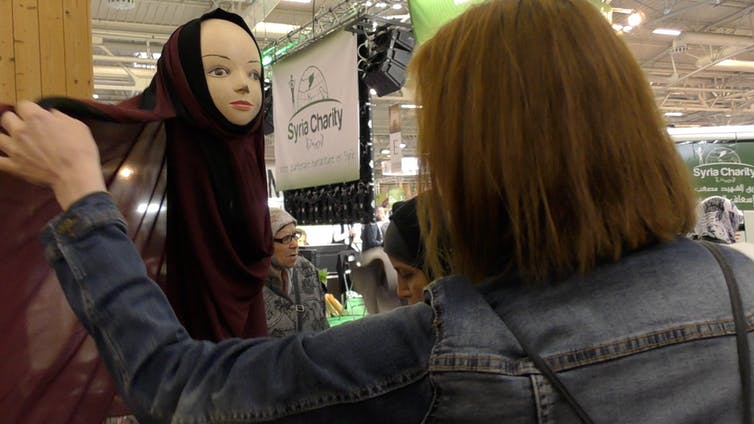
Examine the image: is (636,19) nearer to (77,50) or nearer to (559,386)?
(77,50)

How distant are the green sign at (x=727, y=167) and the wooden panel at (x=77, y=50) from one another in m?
5.83

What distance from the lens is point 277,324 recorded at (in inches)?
117

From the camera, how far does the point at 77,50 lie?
5.29 feet

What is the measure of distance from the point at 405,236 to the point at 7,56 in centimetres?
104

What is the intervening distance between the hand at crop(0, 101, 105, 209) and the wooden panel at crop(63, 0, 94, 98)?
0.76 m

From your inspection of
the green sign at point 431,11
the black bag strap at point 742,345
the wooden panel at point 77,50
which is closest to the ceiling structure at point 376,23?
the green sign at point 431,11

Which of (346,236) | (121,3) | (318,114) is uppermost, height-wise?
(121,3)

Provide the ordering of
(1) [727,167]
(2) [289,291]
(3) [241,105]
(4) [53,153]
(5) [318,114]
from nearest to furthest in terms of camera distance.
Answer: (4) [53,153] < (3) [241,105] < (2) [289,291] < (5) [318,114] < (1) [727,167]

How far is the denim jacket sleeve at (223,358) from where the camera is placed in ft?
2.15

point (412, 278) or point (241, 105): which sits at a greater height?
point (241, 105)

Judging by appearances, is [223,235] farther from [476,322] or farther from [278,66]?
[278,66]

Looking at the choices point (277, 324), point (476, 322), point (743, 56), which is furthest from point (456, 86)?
point (743, 56)

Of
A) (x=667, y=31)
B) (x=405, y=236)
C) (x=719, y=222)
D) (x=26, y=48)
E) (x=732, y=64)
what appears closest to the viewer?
(x=26, y=48)

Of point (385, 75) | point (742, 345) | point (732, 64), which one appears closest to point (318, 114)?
point (385, 75)
